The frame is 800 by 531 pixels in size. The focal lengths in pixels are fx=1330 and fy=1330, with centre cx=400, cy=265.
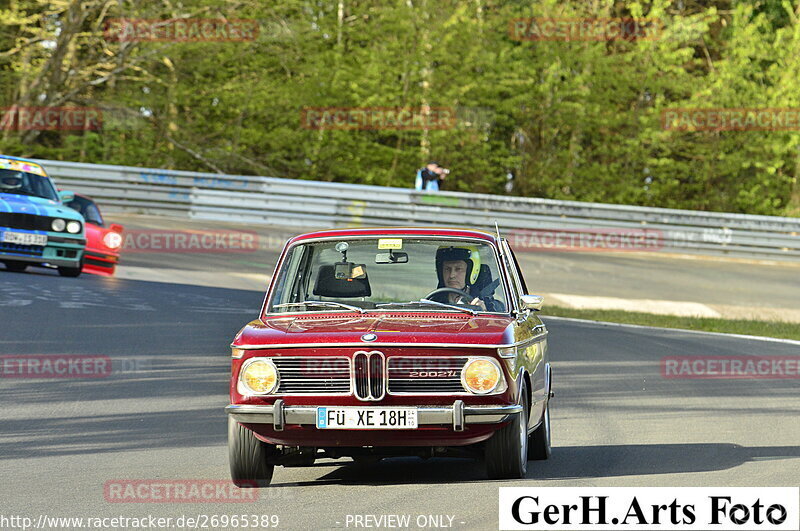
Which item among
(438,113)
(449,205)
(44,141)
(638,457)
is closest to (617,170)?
(438,113)

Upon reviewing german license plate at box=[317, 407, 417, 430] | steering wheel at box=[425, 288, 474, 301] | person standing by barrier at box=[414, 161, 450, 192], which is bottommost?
german license plate at box=[317, 407, 417, 430]

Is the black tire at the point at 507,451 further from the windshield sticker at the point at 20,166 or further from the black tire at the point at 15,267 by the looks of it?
the black tire at the point at 15,267

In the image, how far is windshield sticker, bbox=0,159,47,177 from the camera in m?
18.9

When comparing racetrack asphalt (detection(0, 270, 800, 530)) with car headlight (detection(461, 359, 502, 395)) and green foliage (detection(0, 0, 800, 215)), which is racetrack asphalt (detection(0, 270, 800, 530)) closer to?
car headlight (detection(461, 359, 502, 395))

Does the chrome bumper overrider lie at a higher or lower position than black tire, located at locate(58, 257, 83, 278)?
higher

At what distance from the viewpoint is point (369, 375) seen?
6980mm

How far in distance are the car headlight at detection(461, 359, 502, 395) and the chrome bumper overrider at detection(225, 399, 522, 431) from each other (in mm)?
113

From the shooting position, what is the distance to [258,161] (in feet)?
115

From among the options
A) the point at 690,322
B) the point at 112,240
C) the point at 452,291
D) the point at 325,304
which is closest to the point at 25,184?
the point at 112,240

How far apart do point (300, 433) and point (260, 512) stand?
2.09ft

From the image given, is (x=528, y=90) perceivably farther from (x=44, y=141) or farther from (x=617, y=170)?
(x=44, y=141)

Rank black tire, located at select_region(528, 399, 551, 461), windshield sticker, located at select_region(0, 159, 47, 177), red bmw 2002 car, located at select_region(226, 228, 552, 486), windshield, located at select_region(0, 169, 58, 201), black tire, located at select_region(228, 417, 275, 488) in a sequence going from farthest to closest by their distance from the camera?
1. windshield sticker, located at select_region(0, 159, 47, 177)
2. windshield, located at select_region(0, 169, 58, 201)
3. black tire, located at select_region(528, 399, 551, 461)
4. black tire, located at select_region(228, 417, 275, 488)
5. red bmw 2002 car, located at select_region(226, 228, 552, 486)

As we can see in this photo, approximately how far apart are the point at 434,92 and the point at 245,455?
29142 millimetres

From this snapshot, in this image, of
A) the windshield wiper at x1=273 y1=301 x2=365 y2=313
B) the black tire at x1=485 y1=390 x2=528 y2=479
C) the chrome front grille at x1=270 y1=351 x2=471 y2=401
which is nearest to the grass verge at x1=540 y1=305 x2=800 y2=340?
the windshield wiper at x1=273 y1=301 x2=365 y2=313
